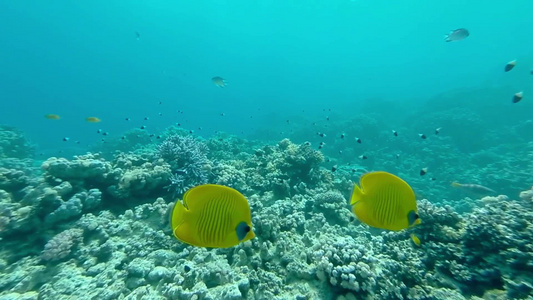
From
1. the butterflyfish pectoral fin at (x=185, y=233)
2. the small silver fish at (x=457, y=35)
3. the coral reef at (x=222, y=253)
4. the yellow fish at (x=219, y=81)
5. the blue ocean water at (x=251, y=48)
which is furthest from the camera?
the blue ocean water at (x=251, y=48)

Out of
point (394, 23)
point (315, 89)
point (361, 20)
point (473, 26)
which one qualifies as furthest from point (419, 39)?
point (315, 89)

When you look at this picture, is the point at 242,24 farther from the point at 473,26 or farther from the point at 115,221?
the point at 115,221

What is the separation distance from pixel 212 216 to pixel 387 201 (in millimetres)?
1371

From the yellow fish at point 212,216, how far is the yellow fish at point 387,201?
972 millimetres

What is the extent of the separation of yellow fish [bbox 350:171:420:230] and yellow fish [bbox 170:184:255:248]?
3.19ft

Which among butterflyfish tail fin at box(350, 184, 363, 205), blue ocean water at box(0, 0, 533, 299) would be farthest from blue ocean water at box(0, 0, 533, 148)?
butterflyfish tail fin at box(350, 184, 363, 205)

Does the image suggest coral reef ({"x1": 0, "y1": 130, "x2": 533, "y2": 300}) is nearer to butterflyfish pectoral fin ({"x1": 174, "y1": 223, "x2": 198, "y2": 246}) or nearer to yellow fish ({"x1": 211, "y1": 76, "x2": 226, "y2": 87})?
butterflyfish pectoral fin ({"x1": 174, "y1": 223, "x2": 198, "y2": 246})

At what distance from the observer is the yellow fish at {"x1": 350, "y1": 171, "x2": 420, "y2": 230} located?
1944 mm

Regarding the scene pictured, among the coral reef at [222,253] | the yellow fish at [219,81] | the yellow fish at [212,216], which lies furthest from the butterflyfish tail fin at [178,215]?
the yellow fish at [219,81]

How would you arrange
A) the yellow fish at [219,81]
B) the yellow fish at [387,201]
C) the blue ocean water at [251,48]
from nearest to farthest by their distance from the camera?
the yellow fish at [387,201] < the yellow fish at [219,81] < the blue ocean water at [251,48]

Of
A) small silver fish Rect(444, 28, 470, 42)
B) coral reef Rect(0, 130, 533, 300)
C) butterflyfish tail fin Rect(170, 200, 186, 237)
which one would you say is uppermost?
small silver fish Rect(444, 28, 470, 42)

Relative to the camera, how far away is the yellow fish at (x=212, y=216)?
1.64 meters

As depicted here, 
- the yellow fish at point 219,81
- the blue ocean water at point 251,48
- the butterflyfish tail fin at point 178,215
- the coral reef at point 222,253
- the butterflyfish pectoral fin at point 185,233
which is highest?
the blue ocean water at point 251,48

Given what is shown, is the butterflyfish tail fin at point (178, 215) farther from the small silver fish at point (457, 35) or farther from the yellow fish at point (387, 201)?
the small silver fish at point (457, 35)
